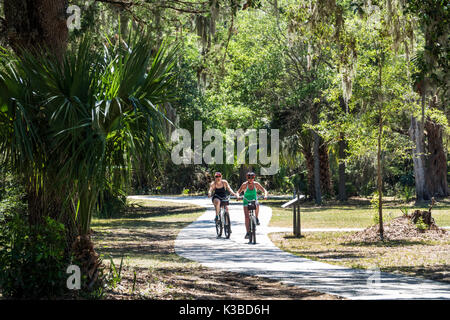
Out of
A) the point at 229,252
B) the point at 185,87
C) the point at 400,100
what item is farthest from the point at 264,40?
the point at 229,252

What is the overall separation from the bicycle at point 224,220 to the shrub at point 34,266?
945 centimetres

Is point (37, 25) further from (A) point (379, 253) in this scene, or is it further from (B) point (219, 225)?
(B) point (219, 225)

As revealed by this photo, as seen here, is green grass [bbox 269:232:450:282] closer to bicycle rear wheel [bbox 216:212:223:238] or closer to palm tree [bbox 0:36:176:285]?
bicycle rear wheel [bbox 216:212:223:238]

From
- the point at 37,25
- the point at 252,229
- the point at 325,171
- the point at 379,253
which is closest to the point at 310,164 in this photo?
the point at 325,171

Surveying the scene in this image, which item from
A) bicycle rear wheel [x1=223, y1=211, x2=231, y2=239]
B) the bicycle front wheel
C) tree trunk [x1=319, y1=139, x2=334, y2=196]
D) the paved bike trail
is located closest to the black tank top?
bicycle rear wheel [x1=223, y1=211, x2=231, y2=239]

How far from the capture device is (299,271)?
11312 millimetres

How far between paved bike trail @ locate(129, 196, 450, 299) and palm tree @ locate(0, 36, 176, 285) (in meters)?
3.29

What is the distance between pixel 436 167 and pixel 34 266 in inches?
1413

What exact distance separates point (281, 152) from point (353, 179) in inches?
375

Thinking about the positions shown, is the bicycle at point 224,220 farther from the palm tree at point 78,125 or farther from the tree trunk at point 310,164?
the tree trunk at point 310,164

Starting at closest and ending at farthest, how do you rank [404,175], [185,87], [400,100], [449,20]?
1. [449,20]
2. [400,100]
3. [185,87]
4. [404,175]

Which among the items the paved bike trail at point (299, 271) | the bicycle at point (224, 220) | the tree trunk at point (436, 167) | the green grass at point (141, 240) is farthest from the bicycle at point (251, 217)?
the tree trunk at point (436, 167)

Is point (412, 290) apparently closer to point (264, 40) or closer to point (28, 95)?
point (28, 95)

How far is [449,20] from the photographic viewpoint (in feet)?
37.4
